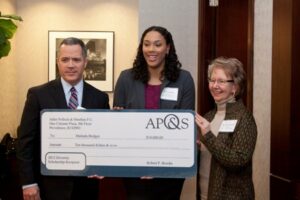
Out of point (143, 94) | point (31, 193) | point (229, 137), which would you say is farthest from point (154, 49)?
point (31, 193)

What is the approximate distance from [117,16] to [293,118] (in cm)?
387

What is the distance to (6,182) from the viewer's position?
4.50 metres

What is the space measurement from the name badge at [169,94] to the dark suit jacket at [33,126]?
43 cm

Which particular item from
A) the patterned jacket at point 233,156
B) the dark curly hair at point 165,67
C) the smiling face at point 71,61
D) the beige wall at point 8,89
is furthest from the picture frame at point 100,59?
the patterned jacket at point 233,156

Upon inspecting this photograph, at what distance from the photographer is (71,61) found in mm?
2225

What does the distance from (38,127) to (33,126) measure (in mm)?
36

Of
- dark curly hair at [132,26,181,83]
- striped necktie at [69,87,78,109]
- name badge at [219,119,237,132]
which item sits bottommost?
name badge at [219,119,237,132]

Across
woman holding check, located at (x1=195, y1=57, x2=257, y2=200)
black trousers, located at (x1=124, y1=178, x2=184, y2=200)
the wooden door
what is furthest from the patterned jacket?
the wooden door

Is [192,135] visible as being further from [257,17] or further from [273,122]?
[257,17]

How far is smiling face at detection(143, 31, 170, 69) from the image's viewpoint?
2324mm

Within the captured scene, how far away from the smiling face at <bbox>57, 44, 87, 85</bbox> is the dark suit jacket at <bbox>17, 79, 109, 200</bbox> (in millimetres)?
93

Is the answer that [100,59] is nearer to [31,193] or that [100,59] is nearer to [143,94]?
[143,94]

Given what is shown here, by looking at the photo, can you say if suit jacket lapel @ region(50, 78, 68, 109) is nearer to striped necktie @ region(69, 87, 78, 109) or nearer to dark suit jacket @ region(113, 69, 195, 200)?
striped necktie @ region(69, 87, 78, 109)

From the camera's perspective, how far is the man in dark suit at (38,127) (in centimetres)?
221
